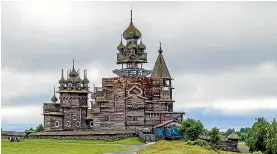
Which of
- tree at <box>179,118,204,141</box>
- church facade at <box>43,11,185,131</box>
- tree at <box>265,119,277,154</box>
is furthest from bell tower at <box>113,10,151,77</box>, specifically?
tree at <box>265,119,277,154</box>

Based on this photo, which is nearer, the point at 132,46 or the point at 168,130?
the point at 168,130

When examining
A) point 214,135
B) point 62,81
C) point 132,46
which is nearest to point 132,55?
point 132,46

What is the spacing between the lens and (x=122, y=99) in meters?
88.5

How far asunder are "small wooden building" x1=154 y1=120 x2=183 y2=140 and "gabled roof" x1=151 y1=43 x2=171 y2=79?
13905 millimetres

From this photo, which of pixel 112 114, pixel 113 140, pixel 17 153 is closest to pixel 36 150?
pixel 17 153

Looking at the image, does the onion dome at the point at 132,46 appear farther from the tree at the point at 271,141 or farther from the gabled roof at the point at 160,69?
the tree at the point at 271,141

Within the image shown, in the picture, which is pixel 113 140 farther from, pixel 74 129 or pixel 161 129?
pixel 74 129

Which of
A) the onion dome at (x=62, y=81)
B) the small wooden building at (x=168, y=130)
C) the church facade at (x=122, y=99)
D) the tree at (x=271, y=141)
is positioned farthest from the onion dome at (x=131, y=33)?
the tree at (x=271, y=141)

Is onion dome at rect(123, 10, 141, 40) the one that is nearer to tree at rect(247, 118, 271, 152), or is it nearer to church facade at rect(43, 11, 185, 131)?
church facade at rect(43, 11, 185, 131)

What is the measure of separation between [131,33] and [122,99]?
11.4 meters

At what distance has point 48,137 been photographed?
85062mm

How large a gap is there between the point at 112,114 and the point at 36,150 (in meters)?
33.1

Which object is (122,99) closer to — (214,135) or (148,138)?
(148,138)

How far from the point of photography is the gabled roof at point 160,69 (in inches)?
3735
